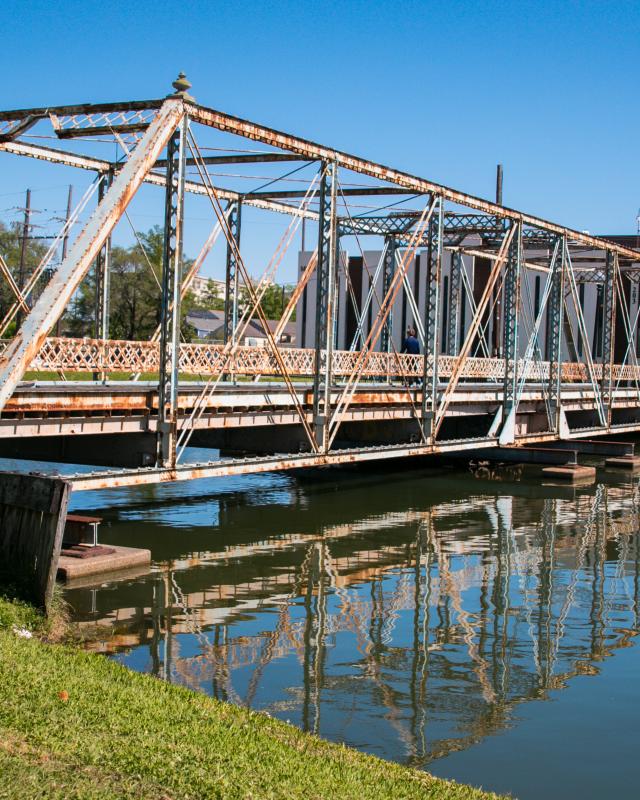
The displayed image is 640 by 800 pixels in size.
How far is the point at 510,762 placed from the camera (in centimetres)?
920

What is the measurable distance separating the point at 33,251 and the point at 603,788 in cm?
9072

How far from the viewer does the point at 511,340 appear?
2939cm

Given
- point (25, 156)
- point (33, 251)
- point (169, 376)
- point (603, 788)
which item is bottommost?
point (603, 788)

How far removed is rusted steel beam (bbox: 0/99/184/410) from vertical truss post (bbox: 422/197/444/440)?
9.65 meters

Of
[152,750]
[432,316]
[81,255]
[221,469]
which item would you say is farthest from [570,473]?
[152,750]

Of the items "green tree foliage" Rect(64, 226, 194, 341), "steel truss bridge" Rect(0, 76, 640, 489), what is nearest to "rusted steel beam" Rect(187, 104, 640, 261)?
"steel truss bridge" Rect(0, 76, 640, 489)

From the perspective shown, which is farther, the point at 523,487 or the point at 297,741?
the point at 523,487

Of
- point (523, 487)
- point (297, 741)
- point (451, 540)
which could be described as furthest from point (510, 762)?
point (523, 487)

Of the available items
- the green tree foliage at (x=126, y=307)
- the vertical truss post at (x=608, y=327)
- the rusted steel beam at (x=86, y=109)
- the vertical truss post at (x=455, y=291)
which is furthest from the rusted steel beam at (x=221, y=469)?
the green tree foliage at (x=126, y=307)

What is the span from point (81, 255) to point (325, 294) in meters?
6.74

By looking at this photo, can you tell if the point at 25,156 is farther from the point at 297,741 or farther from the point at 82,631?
the point at 297,741

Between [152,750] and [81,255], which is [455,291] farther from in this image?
[152,750]

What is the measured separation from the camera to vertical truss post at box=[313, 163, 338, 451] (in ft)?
66.9

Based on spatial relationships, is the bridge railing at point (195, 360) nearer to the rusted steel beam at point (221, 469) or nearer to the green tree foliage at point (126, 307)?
the rusted steel beam at point (221, 469)
